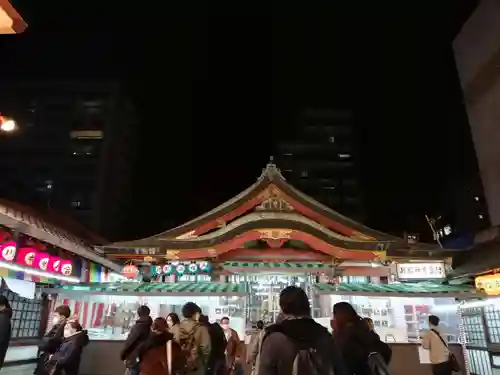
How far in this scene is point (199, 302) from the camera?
13.2 meters

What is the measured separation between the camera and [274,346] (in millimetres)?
3492

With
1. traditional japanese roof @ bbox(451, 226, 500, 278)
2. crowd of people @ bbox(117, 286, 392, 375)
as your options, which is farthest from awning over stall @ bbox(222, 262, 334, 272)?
crowd of people @ bbox(117, 286, 392, 375)

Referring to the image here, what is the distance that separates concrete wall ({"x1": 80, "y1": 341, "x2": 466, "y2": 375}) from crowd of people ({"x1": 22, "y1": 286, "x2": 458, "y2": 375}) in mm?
3710

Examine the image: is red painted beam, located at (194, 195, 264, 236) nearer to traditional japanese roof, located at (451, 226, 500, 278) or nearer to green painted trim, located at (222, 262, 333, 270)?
green painted trim, located at (222, 262, 333, 270)

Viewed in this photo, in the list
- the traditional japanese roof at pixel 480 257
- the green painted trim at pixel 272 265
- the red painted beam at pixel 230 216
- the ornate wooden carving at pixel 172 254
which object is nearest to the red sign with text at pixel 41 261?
the ornate wooden carving at pixel 172 254

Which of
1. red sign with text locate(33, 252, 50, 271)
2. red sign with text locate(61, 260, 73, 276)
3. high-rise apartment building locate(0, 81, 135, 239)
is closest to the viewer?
red sign with text locate(33, 252, 50, 271)

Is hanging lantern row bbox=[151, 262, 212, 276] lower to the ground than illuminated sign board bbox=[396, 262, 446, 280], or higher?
higher

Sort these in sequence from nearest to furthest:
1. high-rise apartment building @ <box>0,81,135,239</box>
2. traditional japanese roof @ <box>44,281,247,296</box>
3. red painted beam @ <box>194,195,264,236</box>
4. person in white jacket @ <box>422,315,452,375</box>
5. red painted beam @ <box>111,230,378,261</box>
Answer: person in white jacket @ <box>422,315,452,375</box> < traditional japanese roof @ <box>44,281,247,296</box> < red painted beam @ <box>111,230,378,261</box> < red painted beam @ <box>194,195,264,236</box> < high-rise apartment building @ <box>0,81,135,239</box>

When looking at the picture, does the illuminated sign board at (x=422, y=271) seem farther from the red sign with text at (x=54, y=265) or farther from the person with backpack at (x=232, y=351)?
the red sign with text at (x=54, y=265)

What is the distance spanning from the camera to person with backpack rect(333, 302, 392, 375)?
4949mm

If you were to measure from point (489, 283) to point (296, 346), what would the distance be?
10.3m

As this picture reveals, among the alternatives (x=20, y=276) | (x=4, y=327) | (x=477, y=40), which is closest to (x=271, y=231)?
(x=20, y=276)

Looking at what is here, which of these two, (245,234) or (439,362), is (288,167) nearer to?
(245,234)

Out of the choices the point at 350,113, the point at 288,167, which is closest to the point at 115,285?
the point at 288,167
